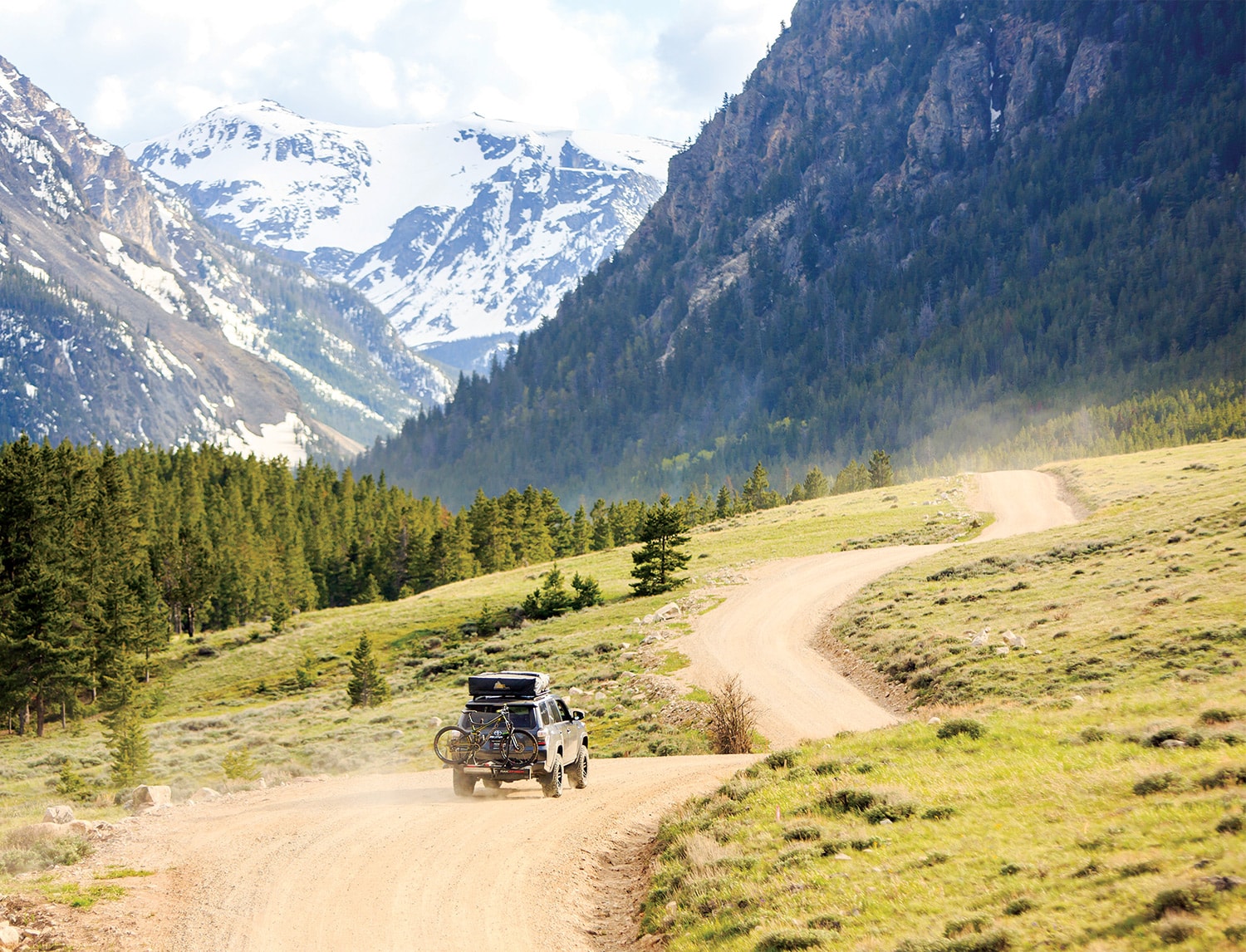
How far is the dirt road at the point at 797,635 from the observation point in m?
37.8

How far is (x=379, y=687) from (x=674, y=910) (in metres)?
46.2

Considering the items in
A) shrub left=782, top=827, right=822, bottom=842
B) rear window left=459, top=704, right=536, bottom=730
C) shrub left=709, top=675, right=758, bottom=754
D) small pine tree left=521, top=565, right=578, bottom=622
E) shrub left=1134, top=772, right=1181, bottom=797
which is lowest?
shrub left=709, top=675, right=758, bottom=754

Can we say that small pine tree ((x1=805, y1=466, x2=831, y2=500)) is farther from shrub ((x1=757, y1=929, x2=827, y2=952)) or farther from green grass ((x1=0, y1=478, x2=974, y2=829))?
shrub ((x1=757, y1=929, x2=827, y2=952))

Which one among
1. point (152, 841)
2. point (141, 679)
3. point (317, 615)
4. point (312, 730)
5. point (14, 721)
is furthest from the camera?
point (317, 615)

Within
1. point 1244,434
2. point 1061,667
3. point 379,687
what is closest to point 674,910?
point 1061,667

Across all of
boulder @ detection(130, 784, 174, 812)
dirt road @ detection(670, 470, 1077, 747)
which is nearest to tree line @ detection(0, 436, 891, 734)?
dirt road @ detection(670, 470, 1077, 747)

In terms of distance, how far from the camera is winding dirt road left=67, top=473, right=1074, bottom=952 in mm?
15141

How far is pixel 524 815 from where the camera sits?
2252cm

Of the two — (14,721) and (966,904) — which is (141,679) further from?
(966,904)

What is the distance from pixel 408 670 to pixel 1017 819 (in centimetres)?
5922

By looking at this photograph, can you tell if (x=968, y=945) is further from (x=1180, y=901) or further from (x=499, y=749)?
(x=499, y=749)

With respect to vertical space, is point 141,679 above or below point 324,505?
below

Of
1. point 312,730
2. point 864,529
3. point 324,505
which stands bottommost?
point 312,730

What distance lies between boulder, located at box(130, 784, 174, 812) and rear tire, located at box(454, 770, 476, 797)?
727 centimetres
